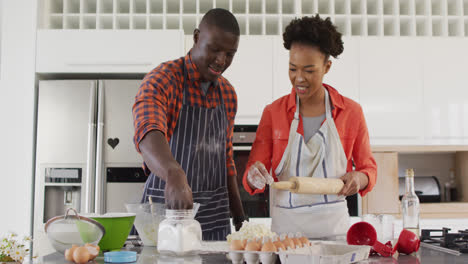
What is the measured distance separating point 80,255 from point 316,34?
1129 millimetres

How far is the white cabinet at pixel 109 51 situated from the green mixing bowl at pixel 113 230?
78.9 inches

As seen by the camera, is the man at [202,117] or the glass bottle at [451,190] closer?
the man at [202,117]

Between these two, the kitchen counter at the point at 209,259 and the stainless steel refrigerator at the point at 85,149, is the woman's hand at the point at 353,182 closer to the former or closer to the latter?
the kitchen counter at the point at 209,259

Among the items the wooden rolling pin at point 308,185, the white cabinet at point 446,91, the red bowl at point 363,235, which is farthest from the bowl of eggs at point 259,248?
the white cabinet at point 446,91

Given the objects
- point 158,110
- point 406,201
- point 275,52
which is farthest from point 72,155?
point 406,201

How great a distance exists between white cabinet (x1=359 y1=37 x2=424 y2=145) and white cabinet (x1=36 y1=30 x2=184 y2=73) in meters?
1.32

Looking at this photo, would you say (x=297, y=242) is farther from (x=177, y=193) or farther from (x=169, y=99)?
(x=169, y=99)

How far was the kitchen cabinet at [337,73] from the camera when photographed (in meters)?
3.19

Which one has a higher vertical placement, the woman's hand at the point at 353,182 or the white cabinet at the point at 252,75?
the white cabinet at the point at 252,75

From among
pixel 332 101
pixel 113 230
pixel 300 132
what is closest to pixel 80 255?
pixel 113 230

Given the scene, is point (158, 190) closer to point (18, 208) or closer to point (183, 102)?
point (183, 102)

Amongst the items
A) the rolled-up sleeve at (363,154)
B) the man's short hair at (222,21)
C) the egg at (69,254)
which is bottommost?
the egg at (69,254)

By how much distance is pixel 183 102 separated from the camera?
5.20 ft

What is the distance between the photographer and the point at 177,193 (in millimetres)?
1095
